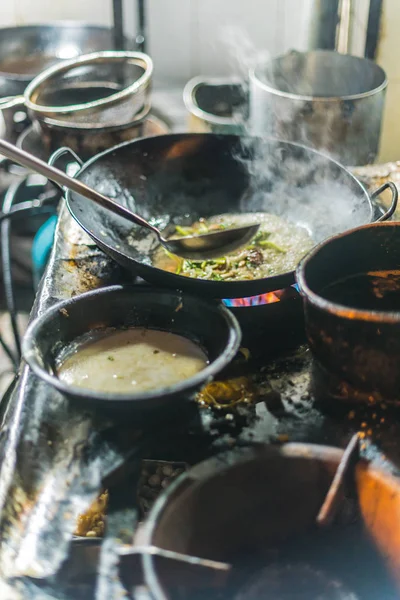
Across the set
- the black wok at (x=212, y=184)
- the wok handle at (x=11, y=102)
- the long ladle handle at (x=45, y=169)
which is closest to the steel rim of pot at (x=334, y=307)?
the black wok at (x=212, y=184)

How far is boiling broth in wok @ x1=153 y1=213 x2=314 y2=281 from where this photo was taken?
2.16 m

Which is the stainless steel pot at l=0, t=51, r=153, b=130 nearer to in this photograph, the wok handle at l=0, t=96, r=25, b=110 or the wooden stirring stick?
the wok handle at l=0, t=96, r=25, b=110

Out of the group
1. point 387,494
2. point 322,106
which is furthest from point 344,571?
point 322,106

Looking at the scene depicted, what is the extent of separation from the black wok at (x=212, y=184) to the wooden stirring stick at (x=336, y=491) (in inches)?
39.3

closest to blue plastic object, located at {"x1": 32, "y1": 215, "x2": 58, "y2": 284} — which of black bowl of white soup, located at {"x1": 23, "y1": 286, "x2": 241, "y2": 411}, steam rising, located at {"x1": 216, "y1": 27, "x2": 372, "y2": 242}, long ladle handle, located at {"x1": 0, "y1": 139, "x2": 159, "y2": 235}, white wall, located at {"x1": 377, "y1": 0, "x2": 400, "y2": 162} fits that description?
steam rising, located at {"x1": 216, "y1": 27, "x2": 372, "y2": 242}

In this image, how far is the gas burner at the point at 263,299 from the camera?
79.9 inches

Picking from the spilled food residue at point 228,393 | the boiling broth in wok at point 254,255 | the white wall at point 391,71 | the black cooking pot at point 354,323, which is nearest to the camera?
the black cooking pot at point 354,323

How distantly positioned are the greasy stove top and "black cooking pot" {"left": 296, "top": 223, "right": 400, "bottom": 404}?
109mm

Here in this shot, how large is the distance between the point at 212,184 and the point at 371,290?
1047 millimetres

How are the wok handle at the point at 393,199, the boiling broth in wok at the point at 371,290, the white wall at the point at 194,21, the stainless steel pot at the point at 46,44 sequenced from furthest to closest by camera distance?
the white wall at the point at 194,21
the stainless steel pot at the point at 46,44
the wok handle at the point at 393,199
the boiling broth in wok at the point at 371,290

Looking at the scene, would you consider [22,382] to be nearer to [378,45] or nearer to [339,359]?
[339,359]

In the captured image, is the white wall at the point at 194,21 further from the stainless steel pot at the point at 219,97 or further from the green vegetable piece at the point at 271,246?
the green vegetable piece at the point at 271,246

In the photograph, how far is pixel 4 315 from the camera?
14.2 ft

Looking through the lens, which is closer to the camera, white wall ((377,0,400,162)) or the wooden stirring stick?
the wooden stirring stick
